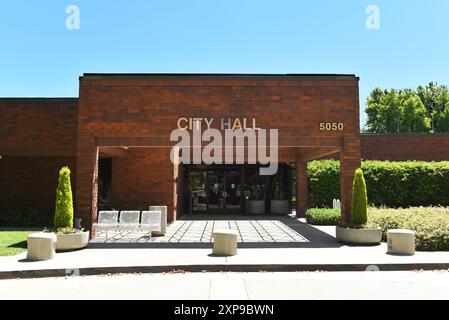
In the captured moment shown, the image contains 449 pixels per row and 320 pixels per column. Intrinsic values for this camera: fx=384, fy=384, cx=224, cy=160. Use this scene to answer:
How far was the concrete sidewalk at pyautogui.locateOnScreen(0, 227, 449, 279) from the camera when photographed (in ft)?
26.9

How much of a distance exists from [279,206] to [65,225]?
13732 millimetres

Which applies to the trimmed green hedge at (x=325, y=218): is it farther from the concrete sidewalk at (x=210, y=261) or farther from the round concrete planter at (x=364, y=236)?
the concrete sidewalk at (x=210, y=261)

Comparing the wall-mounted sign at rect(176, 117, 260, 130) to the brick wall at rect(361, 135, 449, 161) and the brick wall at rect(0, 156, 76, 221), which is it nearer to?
the brick wall at rect(0, 156, 76, 221)

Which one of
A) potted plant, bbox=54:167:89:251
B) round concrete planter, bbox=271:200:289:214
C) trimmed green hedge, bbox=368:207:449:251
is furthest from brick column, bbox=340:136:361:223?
round concrete planter, bbox=271:200:289:214

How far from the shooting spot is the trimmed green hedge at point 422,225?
34.1 feet

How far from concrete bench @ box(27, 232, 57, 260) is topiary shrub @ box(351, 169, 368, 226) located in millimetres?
8280

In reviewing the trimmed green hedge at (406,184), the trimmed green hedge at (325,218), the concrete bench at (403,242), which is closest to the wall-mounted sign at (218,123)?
the concrete bench at (403,242)

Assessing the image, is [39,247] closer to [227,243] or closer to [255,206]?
[227,243]

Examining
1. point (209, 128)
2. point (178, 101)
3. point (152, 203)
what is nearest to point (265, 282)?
point (209, 128)

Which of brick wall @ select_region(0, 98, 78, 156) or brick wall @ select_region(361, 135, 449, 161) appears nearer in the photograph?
brick wall @ select_region(0, 98, 78, 156)

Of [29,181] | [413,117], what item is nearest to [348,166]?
Result: [29,181]

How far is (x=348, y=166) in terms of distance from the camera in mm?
12102

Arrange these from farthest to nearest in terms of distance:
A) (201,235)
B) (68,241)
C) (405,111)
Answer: (405,111)
(201,235)
(68,241)
